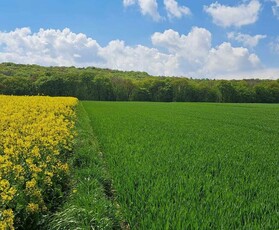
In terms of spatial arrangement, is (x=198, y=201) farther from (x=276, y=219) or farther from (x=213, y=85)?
(x=213, y=85)

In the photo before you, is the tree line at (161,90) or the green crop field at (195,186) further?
the tree line at (161,90)

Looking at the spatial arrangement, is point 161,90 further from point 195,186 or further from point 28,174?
point 28,174

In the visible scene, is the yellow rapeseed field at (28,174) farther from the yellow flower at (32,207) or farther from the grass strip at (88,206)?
A: the grass strip at (88,206)

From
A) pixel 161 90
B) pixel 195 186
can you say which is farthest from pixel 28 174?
pixel 161 90

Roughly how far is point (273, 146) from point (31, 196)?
35.4 ft

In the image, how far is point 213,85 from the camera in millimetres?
106375

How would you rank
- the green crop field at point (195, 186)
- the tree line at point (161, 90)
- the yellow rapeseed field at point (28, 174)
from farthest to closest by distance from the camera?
the tree line at point (161, 90) < the green crop field at point (195, 186) < the yellow rapeseed field at point (28, 174)

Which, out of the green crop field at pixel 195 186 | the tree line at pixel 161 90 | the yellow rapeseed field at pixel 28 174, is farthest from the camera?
the tree line at pixel 161 90

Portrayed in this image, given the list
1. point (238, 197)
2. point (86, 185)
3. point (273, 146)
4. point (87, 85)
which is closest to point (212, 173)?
point (238, 197)

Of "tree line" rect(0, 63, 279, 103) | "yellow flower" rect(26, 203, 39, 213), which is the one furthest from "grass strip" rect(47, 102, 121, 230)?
"tree line" rect(0, 63, 279, 103)

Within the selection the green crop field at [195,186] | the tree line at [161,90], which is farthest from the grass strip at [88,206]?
the tree line at [161,90]

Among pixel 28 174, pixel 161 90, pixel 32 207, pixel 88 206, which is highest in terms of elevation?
pixel 28 174

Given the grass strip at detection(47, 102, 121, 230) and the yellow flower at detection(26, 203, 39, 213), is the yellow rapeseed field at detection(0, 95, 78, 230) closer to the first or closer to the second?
the yellow flower at detection(26, 203, 39, 213)

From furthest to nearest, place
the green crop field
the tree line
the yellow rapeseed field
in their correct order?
the tree line, the green crop field, the yellow rapeseed field
